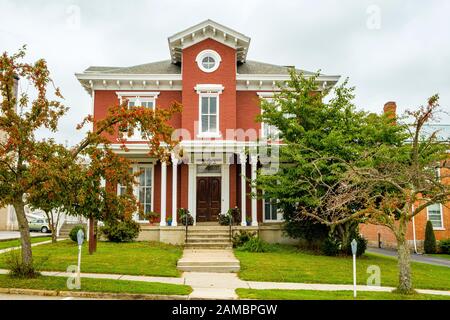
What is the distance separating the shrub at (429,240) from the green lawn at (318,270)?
9.20m

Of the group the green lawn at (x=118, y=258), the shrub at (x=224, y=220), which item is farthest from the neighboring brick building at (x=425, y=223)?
the green lawn at (x=118, y=258)

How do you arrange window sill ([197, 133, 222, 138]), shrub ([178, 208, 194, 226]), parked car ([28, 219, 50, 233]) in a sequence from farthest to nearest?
parked car ([28, 219, 50, 233])
window sill ([197, 133, 222, 138])
shrub ([178, 208, 194, 226])

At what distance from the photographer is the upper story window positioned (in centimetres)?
2177

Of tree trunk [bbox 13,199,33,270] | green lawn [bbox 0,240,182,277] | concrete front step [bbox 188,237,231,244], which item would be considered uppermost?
tree trunk [bbox 13,199,33,270]

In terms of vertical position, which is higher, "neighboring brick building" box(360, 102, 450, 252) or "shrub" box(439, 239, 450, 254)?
"neighboring brick building" box(360, 102, 450, 252)

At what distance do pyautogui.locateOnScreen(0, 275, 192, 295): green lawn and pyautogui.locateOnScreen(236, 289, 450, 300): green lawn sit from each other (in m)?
1.54

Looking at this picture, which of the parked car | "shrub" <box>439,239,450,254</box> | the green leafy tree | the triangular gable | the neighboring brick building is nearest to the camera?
the green leafy tree

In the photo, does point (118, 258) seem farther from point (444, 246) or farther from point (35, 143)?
point (444, 246)

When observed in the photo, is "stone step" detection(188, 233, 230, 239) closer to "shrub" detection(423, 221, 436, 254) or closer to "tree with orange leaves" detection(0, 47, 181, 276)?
"tree with orange leaves" detection(0, 47, 181, 276)

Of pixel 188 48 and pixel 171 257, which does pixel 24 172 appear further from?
pixel 188 48

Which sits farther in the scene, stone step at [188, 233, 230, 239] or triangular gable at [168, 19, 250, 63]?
triangular gable at [168, 19, 250, 63]

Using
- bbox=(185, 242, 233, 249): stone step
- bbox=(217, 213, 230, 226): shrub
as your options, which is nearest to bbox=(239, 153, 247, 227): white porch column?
bbox=(217, 213, 230, 226): shrub

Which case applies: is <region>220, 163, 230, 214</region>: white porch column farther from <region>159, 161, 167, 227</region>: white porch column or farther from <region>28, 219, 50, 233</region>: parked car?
<region>28, 219, 50, 233</region>: parked car
